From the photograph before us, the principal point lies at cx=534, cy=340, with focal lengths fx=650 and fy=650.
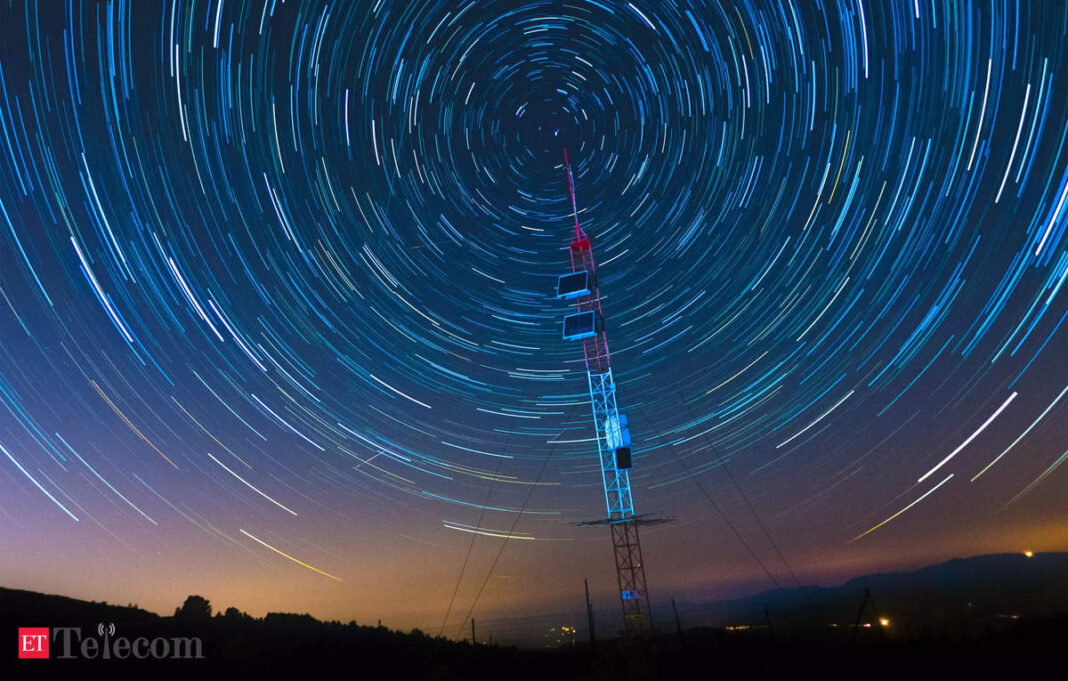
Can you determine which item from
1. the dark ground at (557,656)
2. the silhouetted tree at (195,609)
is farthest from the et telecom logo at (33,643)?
the silhouetted tree at (195,609)

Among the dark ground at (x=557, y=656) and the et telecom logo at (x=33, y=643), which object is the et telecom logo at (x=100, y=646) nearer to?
the et telecom logo at (x=33, y=643)

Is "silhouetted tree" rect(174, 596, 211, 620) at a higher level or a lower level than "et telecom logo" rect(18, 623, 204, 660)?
higher

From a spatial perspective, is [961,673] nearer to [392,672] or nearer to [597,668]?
[597,668]

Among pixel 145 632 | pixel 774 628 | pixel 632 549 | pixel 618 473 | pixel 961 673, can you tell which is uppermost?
pixel 618 473

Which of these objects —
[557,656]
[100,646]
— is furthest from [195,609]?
[557,656]

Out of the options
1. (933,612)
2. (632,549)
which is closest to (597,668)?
(632,549)

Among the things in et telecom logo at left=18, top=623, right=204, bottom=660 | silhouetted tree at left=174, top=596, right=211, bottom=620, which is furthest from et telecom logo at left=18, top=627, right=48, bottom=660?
silhouetted tree at left=174, top=596, right=211, bottom=620

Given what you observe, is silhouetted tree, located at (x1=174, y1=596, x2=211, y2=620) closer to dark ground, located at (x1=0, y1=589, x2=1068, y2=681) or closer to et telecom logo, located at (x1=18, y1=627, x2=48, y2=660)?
dark ground, located at (x1=0, y1=589, x2=1068, y2=681)

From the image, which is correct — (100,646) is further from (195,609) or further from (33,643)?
(195,609)
